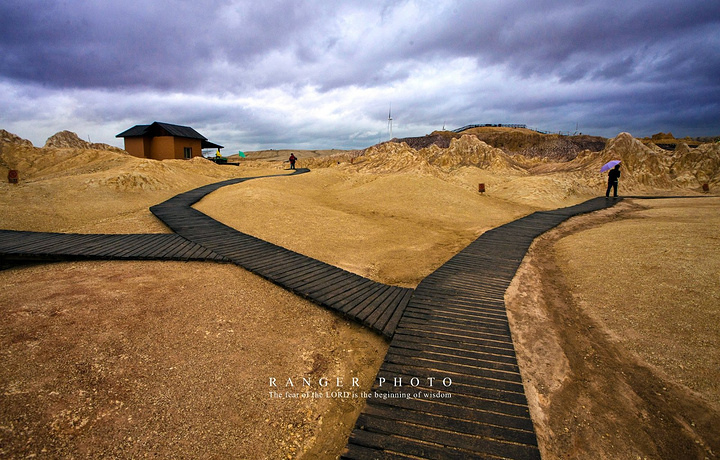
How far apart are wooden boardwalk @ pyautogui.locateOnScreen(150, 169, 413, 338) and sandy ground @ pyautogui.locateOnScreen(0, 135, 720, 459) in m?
0.25

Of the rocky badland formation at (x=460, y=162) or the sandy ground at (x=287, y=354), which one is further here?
the rocky badland formation at (x=460, y=162)

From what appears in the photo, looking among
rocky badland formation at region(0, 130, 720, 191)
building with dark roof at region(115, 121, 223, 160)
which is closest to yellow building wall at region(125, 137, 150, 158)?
building with dark roof at region(115, 121, 223, 160)

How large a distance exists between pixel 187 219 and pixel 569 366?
33.3 ft

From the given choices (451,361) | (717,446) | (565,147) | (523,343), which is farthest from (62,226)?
(565,147)

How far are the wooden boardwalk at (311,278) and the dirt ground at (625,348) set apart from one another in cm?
187

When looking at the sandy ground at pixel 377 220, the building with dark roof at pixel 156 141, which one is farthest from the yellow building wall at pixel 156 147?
the sandy ground at pixel 377 220

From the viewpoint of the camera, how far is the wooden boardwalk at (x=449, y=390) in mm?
2691

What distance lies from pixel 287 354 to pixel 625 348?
4.38 metres

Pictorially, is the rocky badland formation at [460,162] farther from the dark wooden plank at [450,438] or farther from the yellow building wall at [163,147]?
the dark wooden plank at [450,438]

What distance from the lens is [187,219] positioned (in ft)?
33.1

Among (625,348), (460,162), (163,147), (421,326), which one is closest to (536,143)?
(460,162)

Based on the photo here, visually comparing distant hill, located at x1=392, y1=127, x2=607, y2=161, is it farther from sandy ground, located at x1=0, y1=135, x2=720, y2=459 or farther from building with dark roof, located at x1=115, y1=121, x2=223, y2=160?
sandy ground, located at x1=0, y1=135, x2=720, y2=459

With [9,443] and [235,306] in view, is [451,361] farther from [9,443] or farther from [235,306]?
[9,443]

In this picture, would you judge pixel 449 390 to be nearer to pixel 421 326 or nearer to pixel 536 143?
pixel 421 326
